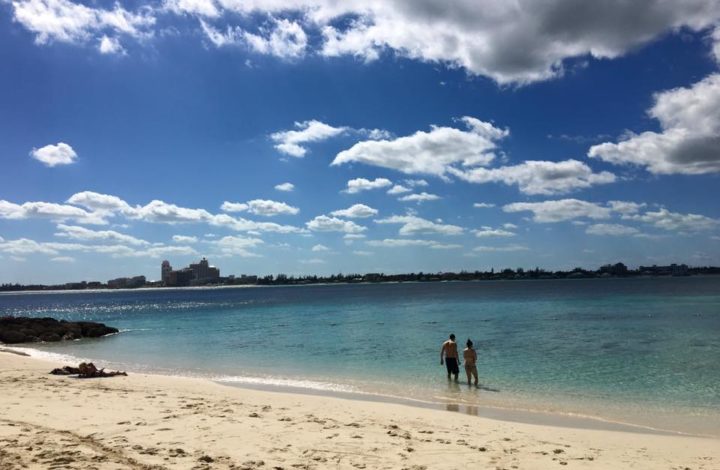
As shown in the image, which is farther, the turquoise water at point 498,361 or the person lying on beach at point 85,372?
the person lying on beach at point 85,372

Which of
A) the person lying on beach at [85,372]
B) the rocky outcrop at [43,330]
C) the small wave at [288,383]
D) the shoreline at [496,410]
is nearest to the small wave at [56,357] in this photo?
the person lying on beach at [85,372]

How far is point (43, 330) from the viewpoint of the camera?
38.6 m

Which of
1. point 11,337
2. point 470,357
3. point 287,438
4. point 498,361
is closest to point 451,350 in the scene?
point 470,357

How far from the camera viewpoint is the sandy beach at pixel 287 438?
7.65 metres

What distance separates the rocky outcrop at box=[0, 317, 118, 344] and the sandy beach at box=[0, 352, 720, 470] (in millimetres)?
26827

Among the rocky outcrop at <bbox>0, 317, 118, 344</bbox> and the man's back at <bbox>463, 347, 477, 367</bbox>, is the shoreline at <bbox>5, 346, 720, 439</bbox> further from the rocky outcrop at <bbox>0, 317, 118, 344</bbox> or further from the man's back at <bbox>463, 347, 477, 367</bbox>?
the rocky outcrop at <bbox>0, 317, 118, 344</bbox>

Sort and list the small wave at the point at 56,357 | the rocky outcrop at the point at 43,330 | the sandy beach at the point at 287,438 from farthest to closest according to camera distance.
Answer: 1. the rocky outcrop at the point at 43,330
2. the small wave at the point at 56,357
3. the sandy beach at the point at 287,438

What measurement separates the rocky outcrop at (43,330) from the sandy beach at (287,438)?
2683cm

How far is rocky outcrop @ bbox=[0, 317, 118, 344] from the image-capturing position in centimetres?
3597

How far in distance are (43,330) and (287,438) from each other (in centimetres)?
3709

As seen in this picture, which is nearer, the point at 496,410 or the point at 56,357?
the point at 496,410

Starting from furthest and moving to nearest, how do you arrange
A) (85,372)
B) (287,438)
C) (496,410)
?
1. (85,372)
2. (496,410)
3. (287,438)

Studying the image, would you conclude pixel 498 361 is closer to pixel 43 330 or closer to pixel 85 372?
pixel 85 372

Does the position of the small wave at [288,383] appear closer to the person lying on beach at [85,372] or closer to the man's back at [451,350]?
the man's back at [451,350]
